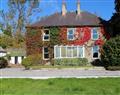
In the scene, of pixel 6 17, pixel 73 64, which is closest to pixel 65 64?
pixel 73 64

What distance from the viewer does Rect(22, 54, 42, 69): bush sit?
48.5 m

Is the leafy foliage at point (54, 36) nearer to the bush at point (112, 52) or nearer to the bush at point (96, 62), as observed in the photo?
the bush at point (96, 62)

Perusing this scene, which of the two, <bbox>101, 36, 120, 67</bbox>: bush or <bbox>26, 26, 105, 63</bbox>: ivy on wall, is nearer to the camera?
<bbox>101, 36, 120, 67</bbox>: bush

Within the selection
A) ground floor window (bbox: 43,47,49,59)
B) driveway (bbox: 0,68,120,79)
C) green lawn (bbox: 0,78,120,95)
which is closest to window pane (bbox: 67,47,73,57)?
ground floor window (bbox: 43,47,49,59)

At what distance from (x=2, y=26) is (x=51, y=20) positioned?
2107cm


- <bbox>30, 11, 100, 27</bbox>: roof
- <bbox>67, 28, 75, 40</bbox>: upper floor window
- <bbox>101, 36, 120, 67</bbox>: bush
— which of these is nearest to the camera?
<bbox>101, 36, 120, 67</bbox>: bush

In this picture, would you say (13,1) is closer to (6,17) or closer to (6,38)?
(6,17)

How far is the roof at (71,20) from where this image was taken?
186 feet

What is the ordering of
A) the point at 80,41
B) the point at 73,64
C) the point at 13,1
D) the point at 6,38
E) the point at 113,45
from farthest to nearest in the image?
the point at 6,38
the point at 13,1
the point at 80,41
the point at 73,64
the point at 113,45

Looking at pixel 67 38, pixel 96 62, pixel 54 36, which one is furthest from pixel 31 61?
pixel 96 62

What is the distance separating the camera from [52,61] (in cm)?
5516

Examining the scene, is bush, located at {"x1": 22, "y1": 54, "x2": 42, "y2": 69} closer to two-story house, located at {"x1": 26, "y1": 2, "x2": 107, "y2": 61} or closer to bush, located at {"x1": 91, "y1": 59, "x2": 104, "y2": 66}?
two-story house, located at {"x1": 26, "y1": 2, "x2": 107, "y2": 61}

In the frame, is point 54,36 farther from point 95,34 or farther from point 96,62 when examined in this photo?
point 96,62

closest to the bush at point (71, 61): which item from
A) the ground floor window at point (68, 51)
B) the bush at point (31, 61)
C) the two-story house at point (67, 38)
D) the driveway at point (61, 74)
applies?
the two-story house at point (67, 38)
